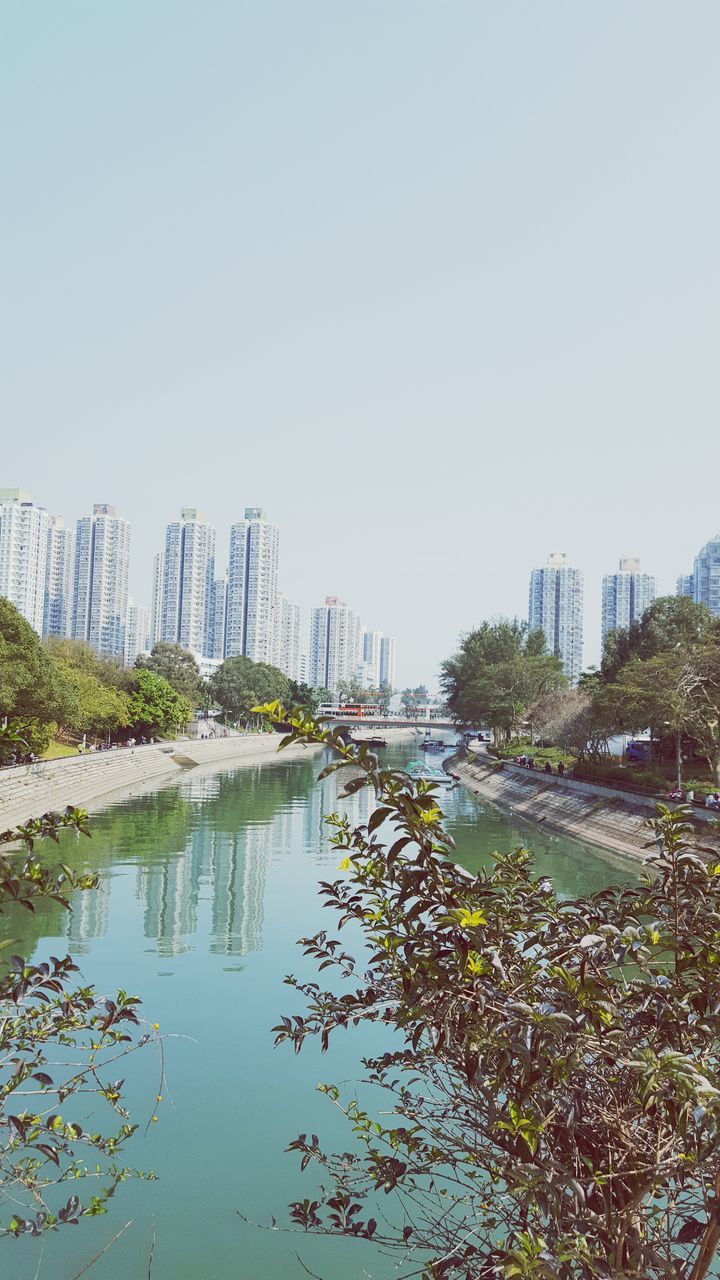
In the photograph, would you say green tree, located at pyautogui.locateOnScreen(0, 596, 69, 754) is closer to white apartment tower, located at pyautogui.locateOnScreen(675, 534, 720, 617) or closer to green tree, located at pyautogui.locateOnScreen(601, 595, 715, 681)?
→ green tree, located at pyautogui.locateOnScreen(601, 595, 715, 681)

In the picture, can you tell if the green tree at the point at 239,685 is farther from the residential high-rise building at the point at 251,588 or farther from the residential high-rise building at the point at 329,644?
the residential high-rise building at the point at 329,644

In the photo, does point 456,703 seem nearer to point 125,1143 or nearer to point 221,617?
point 125,1143

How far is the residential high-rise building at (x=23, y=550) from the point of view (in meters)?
121

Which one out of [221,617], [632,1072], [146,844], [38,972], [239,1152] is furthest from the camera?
[221,617]

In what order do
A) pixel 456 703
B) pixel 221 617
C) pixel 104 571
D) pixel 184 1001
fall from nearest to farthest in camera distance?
pixel 184 1001 → pixel 456 703 → pixel 104 571 → pixel 221 617

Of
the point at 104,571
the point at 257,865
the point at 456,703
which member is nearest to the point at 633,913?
the point at 257,865

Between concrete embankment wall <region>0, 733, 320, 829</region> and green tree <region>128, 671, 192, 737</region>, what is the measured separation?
1811mm

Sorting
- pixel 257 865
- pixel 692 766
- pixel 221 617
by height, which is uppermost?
pixel 221 617

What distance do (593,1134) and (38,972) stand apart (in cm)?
211

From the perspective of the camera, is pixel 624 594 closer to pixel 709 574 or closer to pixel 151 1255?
pixel 709 574

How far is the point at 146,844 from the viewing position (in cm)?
2961

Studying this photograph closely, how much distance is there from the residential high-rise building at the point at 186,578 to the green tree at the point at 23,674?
119094 millimetres

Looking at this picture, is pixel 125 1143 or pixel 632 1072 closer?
pixel 632 1072

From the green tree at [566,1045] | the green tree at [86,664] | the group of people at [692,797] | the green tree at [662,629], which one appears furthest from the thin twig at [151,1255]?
the green tree at [86,664]
